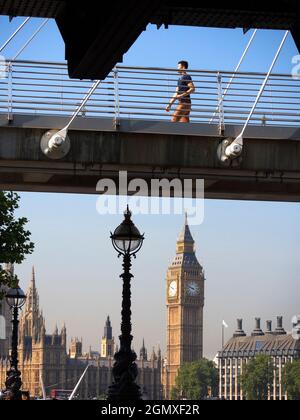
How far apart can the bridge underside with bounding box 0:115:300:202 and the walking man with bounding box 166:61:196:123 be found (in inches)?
11.9

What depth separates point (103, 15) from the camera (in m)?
7.21

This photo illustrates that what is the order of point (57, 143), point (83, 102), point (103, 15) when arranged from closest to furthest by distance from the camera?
point (103, 15), point (57, 143), point (83, 102)

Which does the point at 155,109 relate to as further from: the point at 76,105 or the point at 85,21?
the point at 85,21

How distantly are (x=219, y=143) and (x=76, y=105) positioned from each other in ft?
8.54

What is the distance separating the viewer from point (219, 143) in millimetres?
19781

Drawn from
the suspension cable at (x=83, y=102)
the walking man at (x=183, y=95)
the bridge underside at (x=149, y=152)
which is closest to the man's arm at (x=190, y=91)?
the walking man at (x=183, y=95)

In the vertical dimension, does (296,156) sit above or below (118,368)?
above

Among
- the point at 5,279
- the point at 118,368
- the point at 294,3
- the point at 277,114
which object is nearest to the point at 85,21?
the point at 294,3

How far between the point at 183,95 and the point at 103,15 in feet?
40.6

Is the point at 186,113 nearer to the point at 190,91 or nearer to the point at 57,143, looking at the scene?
the point at 190,91

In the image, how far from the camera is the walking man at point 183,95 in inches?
770

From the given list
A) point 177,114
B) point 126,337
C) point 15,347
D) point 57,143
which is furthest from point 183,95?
point 15,347

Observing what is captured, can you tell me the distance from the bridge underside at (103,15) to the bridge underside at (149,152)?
11075mm

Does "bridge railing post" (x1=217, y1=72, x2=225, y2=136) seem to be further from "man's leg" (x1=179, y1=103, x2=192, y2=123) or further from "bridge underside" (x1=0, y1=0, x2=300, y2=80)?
"bridge underside" (x1=0, y1=0, x2=300, y2=80)
